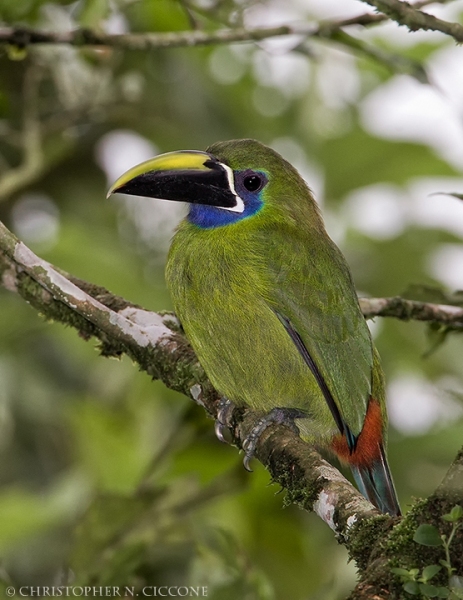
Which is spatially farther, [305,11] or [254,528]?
[305,11]

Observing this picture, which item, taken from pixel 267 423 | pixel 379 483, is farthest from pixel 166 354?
pixel 379 483

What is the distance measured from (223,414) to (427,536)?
1399 mm

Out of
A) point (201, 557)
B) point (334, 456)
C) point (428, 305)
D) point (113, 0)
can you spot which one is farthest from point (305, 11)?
point (201, 557)

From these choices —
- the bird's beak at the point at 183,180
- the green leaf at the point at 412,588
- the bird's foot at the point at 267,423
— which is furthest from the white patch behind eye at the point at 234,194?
the green leaf at the point at 412,588

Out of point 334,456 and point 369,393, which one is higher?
point 369,393

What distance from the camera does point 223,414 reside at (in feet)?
10.5

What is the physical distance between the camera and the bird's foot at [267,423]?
2943mm

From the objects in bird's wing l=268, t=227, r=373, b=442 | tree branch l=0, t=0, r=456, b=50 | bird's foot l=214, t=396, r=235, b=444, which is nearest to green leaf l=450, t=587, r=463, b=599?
bird's wing l=268, t=227, r=373, b=442

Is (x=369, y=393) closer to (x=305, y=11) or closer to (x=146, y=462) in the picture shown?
(x=146, y=462)

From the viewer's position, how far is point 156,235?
5.08 m

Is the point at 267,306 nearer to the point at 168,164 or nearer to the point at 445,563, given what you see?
the point at 168,164

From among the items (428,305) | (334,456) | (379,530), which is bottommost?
(334,456)

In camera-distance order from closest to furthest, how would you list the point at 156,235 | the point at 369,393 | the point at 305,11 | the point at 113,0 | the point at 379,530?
the point at 379,530 → the point at 369,393 → the point at 113,0 → the point at 156,235 → the point at 305,11

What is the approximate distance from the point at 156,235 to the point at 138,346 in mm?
2064
